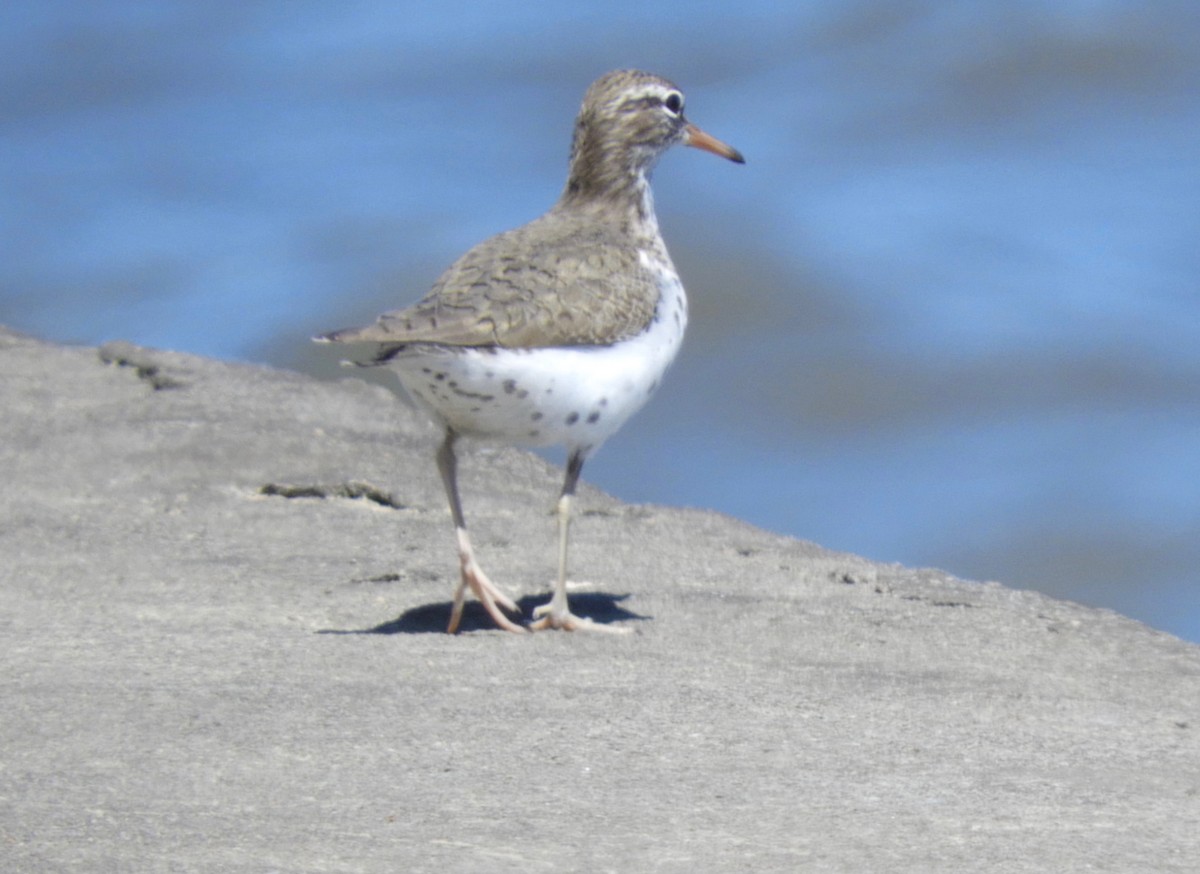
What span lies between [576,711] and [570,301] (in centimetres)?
→ 165

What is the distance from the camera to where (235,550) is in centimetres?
645

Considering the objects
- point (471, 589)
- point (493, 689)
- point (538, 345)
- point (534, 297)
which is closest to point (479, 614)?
point (471, 589)

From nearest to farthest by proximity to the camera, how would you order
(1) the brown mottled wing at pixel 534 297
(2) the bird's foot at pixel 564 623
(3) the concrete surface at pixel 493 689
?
1. (3) the concrete surface at pixel 493 689
2. (1) the brown mottled wing at pixel 534 297
3. (2) the bird's foot at pixel 564 623

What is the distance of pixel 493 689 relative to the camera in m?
4.91

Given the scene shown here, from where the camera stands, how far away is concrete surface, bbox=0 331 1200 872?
148 inches

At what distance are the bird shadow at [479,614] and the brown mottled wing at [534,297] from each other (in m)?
0.86

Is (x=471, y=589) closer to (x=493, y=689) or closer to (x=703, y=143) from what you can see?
(x=493, y=689)

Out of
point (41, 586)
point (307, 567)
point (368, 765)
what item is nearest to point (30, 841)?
point (368, 765)

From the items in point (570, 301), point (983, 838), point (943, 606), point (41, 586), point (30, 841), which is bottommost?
point (30, 841)

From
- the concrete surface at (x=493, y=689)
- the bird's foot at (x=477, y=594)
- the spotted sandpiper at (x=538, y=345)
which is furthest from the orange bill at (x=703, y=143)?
the bird's foot at (x=477, y=594)

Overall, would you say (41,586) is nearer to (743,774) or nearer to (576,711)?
(576,711)

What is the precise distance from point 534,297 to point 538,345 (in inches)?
7.7

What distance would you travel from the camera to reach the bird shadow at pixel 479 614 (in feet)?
19.1

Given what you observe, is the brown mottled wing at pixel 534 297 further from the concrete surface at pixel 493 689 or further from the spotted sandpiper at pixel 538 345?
the concrete surface at pixel 493 689
